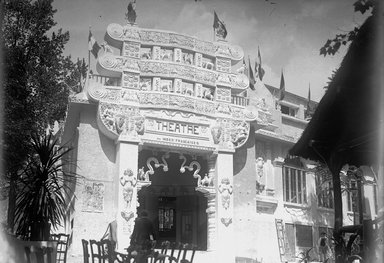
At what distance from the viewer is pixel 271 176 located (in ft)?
68.1

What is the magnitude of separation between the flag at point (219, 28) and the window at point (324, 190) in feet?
27.1

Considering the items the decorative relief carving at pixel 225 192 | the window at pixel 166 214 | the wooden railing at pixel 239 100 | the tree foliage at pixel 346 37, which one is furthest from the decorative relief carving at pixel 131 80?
the tree foliage at pixel 346 37

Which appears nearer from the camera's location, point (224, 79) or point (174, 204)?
point (224, 79)

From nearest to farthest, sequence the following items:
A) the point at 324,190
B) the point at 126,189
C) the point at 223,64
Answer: the point at 126,189 → the point at 223,64 → the point at 324,190

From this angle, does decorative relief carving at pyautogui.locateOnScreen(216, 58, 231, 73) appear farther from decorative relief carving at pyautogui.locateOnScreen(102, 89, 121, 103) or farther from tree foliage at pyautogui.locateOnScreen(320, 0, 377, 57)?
tree foliage at pyautogui.locateOnScreen(320, 0, 377, 57)

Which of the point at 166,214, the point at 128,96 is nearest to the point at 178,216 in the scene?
the point at 166,214

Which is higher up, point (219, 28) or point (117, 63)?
point (219, 28)

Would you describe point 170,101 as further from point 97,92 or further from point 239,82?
point 239,82

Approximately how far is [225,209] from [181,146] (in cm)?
278

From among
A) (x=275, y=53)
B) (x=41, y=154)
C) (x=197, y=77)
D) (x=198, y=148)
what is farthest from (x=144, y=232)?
(x=197, y=77)

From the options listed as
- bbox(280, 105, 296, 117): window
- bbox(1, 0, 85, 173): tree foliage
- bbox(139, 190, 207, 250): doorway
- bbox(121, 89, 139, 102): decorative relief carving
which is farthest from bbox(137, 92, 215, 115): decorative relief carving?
bbox(280, 105, 296, 117): window

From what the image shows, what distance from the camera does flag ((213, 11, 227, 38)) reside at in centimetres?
1889

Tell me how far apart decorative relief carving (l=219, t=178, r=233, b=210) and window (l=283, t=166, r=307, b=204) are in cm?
425

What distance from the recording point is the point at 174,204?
21.1 metres
